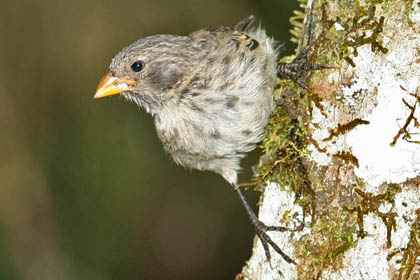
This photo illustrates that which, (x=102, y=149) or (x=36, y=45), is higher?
(x=36, y=45)

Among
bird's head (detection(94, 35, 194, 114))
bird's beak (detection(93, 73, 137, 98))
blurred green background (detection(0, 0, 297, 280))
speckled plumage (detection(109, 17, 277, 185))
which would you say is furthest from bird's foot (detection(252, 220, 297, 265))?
blurred green background (detection(0, 0, 297, 280))

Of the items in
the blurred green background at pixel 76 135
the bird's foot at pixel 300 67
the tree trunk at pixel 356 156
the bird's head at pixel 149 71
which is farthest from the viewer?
the blurred green background at pixel 76 135

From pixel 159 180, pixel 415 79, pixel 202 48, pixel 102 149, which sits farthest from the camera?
pixel 159 180

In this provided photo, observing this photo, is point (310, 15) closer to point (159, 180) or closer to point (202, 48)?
point (202, 48)

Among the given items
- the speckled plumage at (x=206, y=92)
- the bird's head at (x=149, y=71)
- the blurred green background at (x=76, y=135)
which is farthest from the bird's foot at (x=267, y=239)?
the blurred green background at (x=76, y=135)

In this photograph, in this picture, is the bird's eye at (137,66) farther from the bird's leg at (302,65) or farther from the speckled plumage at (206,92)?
the bird's leg at (302,65)

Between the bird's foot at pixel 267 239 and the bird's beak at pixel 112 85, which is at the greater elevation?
the bird's beak at pixel 112 85

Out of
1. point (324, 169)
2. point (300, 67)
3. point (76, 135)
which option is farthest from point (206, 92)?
point (76, 135)

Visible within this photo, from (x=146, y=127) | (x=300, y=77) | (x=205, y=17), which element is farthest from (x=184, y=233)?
(x=300, y=77)
